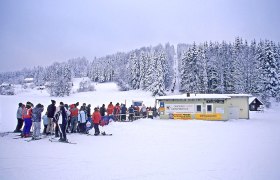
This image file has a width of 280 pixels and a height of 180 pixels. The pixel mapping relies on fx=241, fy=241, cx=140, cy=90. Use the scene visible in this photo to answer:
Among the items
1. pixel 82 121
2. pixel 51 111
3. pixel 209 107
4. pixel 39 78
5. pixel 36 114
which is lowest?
pixel 82 121

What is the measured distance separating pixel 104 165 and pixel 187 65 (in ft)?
164

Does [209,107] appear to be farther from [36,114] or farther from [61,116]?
[36,114]

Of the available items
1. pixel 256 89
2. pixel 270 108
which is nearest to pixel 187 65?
pixel 256 89

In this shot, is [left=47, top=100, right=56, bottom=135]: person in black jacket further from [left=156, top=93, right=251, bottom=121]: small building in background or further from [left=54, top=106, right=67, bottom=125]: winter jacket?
[left=156, top=93, right=251, bottom=121]: small building in background

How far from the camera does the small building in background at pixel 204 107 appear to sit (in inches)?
1028

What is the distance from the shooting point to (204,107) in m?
26.6

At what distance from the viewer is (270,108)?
45.9 meters

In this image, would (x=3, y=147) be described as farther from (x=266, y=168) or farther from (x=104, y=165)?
(x=266, y=168)

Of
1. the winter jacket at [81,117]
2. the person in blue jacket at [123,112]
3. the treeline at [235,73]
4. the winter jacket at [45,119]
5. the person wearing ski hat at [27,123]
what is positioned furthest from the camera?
the treeline at [235,73]

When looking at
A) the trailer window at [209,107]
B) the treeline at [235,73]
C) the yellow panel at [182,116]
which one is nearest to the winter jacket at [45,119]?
the yellow panel at [182,116]

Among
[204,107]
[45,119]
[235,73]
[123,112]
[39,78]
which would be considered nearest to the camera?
[45,119]

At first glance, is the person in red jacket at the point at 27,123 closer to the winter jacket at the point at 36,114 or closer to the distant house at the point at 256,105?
the winter jacket at the point at 36,114

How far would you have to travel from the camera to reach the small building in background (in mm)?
26109

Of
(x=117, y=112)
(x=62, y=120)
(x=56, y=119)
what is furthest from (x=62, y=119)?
(x=117, y=112)
